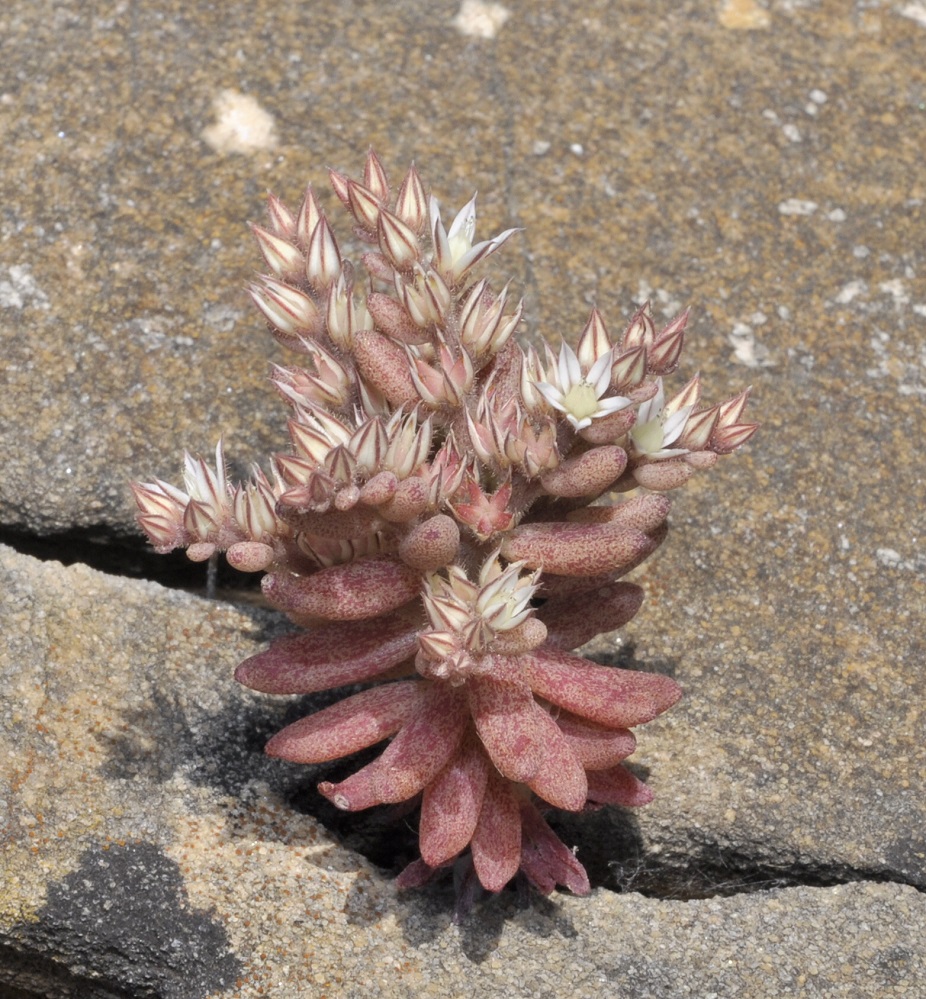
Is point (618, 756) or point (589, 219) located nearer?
point (618, 756)

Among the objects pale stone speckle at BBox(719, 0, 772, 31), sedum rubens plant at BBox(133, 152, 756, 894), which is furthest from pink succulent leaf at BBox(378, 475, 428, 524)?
pale stone speckle at BBox(719, 0, 772, 31)

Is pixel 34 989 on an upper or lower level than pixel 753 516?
lower

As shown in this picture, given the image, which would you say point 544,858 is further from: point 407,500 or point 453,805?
point 407,500

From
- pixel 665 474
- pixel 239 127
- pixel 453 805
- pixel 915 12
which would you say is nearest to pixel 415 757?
pixel 453 805

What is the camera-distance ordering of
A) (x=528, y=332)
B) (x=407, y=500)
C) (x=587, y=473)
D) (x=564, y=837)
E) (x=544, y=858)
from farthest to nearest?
(x=528, y=332), (x=564, y=837), (x=544, y=858), (x=587, y=473), (x=407, y=500)

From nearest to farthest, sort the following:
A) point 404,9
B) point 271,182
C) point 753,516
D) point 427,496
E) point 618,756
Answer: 1. point 427,496
2. point 618,756
3. point 753,516
4. point 271,182
5. point 404,9

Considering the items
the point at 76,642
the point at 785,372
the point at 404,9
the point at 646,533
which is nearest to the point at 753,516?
the point at 785,372

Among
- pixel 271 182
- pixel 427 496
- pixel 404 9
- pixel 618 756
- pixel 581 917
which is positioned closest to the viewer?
pixel 427 496

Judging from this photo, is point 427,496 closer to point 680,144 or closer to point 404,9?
point 680,144
